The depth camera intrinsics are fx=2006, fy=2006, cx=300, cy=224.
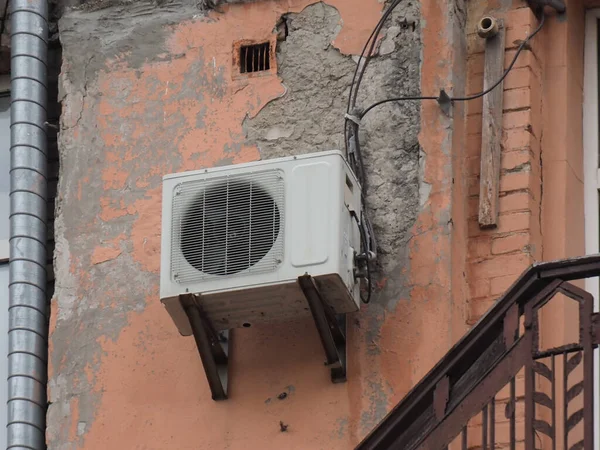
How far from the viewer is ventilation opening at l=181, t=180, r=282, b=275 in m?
8.05

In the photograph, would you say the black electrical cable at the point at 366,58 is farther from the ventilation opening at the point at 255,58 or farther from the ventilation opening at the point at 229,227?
the ventilation opening at the point at 229,227

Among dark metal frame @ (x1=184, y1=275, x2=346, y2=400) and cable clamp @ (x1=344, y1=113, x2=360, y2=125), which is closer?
dark metal frame @ (x1=184, y1=275, x2=346, y2=400)

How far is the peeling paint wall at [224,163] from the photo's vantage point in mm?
8336

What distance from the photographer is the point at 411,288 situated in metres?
8.37

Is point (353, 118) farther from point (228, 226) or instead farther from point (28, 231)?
point (28, 231)

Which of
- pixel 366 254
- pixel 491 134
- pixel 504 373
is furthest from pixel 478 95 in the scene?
pixel 504 373

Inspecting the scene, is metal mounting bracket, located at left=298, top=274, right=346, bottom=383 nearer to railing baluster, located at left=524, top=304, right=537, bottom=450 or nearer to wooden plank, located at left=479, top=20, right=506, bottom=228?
wooden plank, located at left=479, top=20, right=506, bottom=228

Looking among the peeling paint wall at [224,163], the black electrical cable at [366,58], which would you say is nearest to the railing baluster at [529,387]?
the peeling paint wall at [224,163]

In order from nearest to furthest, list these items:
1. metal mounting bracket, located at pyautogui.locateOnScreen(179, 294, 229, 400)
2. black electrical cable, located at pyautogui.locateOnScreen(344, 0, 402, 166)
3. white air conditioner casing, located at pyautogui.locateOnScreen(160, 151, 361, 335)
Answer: white air conditioner casing, located at pyautogui.locateOnScreen(160, 151, 361, 335)
metal mounting bracket, located at pyautogui.locateOnScreen(179, 294, 229, 400)
black electrical cable, located at pyautogui.locateOnScreen(344, 0, 402, 166)

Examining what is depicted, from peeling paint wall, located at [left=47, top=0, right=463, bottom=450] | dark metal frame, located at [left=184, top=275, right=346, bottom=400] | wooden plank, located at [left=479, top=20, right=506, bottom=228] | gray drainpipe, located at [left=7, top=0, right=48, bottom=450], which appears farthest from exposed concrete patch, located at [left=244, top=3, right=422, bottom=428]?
gray drainpipe, located at [left=7, top=0, right=48, bottom=450]

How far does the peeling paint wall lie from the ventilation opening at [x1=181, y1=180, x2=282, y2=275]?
1.87ft

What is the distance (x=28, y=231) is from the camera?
904cm

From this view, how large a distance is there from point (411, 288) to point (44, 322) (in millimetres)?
1736

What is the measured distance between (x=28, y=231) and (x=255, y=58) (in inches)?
50.9
